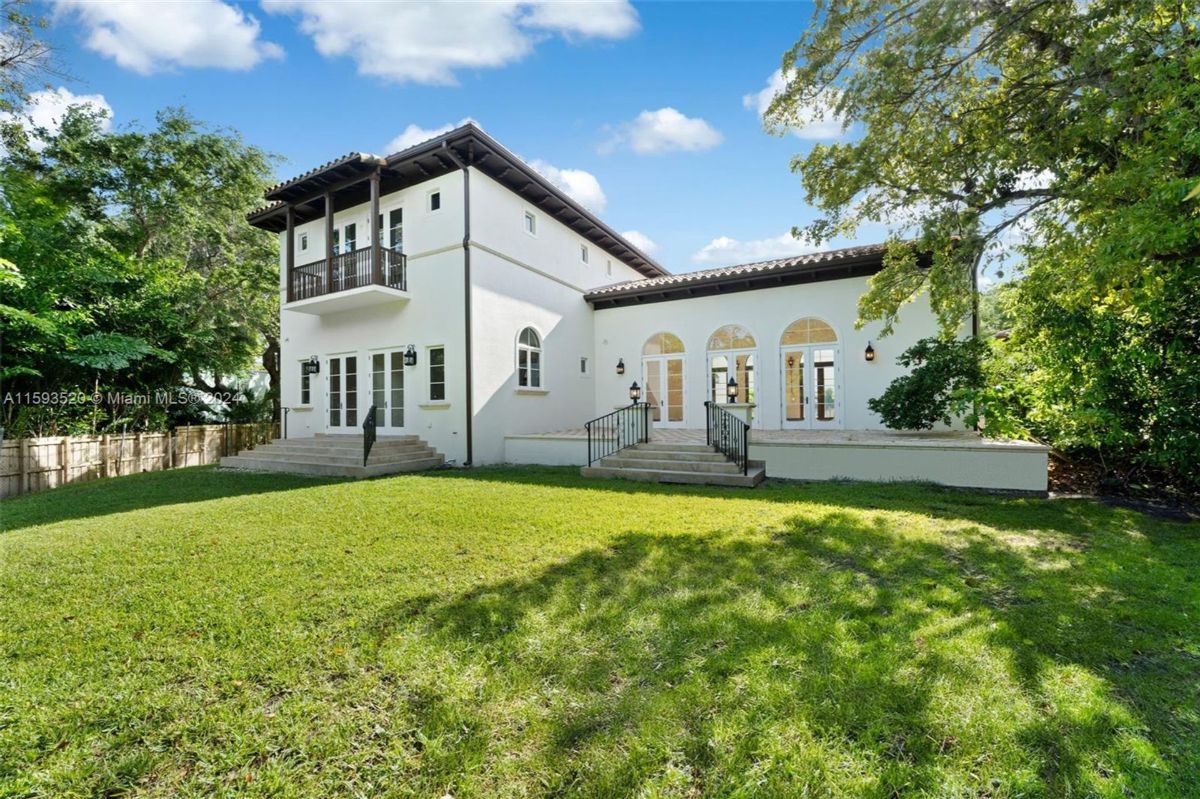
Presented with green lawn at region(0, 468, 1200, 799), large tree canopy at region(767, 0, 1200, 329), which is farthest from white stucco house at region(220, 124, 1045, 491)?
green lawn at region(0, 468, 1200, 799)

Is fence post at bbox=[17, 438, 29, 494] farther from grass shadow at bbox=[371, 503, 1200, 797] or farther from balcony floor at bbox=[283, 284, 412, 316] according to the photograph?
grass shadow at bbox=[371, 503, 1200, 797]

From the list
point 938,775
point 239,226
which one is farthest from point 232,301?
point 938,775

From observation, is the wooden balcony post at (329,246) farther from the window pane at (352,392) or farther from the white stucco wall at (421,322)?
the window pane at (352,392)

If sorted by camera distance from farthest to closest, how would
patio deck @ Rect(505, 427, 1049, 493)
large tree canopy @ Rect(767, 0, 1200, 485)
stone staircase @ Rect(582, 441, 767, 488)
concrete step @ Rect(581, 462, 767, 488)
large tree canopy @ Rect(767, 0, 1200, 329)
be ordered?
stone staircase @ Rect(582, 441, 767, 488) → concrete step @ Rect(581, 462, 767, 488) → patio deck @ Rect(505, 427, 1049, 493) → large tree canopy @ Rect(767, 0, 1200, 485) → large tree canopy @ Rect(767, 0, 1200, 329)

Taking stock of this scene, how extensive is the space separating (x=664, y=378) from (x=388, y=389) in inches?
274

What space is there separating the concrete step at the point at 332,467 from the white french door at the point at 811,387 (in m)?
8.22

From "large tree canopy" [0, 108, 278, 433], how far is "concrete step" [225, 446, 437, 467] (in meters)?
3.45

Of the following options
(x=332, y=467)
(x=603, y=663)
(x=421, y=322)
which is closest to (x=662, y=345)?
(x=421, y=322)

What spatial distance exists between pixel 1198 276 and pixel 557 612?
26.1 ft

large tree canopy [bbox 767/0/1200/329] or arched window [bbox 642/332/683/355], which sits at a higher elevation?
large tree canopy [bbox 767/0/1200/329]

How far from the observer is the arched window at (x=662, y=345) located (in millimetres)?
12789

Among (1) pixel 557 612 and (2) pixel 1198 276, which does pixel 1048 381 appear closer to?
(2) pixel 1198 276

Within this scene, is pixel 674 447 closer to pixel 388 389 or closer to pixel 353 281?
pixel 388 389

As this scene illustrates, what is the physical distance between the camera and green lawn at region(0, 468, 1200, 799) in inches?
72.8
